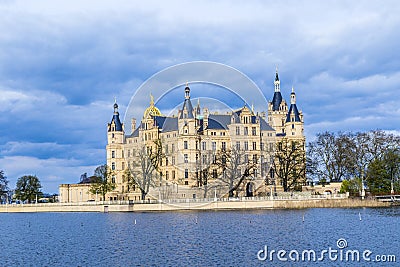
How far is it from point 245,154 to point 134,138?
926 inches

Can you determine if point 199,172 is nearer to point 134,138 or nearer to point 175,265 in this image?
point 134,138

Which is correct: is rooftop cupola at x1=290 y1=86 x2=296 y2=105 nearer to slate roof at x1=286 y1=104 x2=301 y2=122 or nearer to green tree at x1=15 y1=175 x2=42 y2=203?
slate roof at x1=286 y1=104 x2=301 y2=122

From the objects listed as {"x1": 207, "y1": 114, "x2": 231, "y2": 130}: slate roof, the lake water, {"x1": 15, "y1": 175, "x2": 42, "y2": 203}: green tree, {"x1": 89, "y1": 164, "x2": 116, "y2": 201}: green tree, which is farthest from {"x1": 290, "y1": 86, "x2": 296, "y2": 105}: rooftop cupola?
the lake water

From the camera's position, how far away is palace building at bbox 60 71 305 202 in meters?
69.5

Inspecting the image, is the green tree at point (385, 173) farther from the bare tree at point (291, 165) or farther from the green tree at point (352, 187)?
the bare tree at point (291, 165)

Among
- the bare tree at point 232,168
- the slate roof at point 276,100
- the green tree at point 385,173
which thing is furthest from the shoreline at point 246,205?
the slate roof at point 276,100

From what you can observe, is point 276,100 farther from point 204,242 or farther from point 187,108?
point 204,242

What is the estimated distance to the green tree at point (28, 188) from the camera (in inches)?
3514

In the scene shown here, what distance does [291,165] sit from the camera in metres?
73.8

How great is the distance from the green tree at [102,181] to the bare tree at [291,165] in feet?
70.8

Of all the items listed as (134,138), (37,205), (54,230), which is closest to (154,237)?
(54,230)

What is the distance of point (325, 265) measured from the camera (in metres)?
22.8

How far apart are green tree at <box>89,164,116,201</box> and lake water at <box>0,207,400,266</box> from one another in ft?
112

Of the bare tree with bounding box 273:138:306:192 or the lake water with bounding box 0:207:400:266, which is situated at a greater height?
the bare tree with bounding box 273:138:306:192
